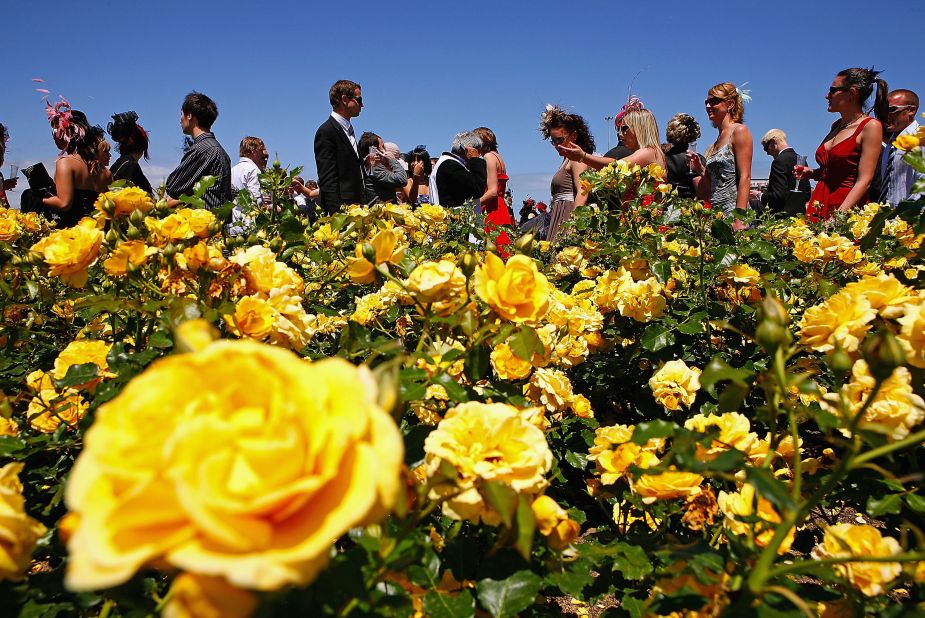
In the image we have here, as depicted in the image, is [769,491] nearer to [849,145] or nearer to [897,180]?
[849,145]

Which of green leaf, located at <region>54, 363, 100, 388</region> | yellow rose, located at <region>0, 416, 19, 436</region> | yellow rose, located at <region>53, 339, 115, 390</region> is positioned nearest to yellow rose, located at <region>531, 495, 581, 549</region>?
green leaf, located at <region>54, 363, 100, 388</region>

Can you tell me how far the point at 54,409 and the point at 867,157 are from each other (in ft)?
15.1

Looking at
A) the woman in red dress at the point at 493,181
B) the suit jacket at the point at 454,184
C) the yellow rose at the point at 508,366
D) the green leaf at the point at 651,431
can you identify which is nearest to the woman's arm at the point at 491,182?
the woman in red dress at the point at 493,181

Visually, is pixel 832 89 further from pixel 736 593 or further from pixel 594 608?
pixel 736 593

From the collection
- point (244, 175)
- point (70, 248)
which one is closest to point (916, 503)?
point (70, 248)

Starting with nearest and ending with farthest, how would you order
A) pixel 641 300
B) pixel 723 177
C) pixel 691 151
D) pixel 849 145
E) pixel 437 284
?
pixel 437 284, pixel 641 300, pixel 849 145, pixel 723 177, pixel 691 151

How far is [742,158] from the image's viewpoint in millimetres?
→ 4488

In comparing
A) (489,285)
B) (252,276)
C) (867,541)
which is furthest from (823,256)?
(252,276)

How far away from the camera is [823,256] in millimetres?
2490

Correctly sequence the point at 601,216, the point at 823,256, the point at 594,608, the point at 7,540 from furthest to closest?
the point at 601,216
the point at 823,256
the point at 594,608
the point at 7,540

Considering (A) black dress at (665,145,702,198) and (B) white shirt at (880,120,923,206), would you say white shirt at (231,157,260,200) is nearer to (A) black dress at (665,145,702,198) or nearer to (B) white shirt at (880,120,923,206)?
(A) black dress at (665,145,702,198)

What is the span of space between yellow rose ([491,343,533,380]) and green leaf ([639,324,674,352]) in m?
0.72

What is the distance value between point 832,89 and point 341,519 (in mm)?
4927

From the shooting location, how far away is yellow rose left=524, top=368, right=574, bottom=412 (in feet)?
4.26
